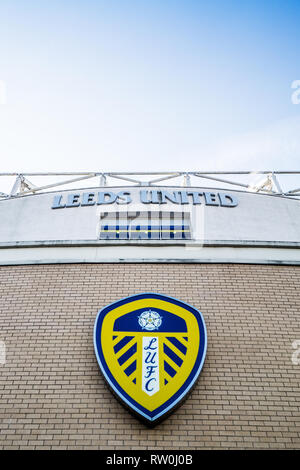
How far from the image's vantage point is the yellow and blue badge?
5.45m

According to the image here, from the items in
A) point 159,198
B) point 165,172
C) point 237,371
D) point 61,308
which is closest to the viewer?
point 237,371

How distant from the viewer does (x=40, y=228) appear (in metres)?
8.87

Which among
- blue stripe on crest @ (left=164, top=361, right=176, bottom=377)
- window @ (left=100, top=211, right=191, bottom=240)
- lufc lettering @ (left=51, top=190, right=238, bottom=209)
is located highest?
lufc lettering @ (left=51, top=190, right=238, bottom=209)

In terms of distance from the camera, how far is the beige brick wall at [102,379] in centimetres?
536

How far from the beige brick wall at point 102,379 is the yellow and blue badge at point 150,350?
1.18 feet

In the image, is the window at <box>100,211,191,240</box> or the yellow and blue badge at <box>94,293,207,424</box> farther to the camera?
the window at <box>100,211,191,240</box>

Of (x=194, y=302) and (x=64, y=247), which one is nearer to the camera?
(x=194, y=302)

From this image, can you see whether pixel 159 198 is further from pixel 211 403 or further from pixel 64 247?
pixel 211 403

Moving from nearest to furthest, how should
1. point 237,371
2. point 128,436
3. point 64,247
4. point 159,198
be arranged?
point 128,436
point 237,371
point 64,247
point 159,198

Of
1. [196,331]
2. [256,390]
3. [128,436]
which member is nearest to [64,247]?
[196,331]

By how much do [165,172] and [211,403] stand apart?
726 centimetres

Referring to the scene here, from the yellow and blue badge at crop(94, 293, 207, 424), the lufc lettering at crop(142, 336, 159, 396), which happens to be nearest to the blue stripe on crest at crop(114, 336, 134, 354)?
the yellow and blue badge at crop(94, 293, 207, 424)

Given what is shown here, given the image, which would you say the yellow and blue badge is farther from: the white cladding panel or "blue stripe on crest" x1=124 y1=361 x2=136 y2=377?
the white cladding panel

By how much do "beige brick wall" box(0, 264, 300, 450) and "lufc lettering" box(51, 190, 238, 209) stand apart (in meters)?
2.31
